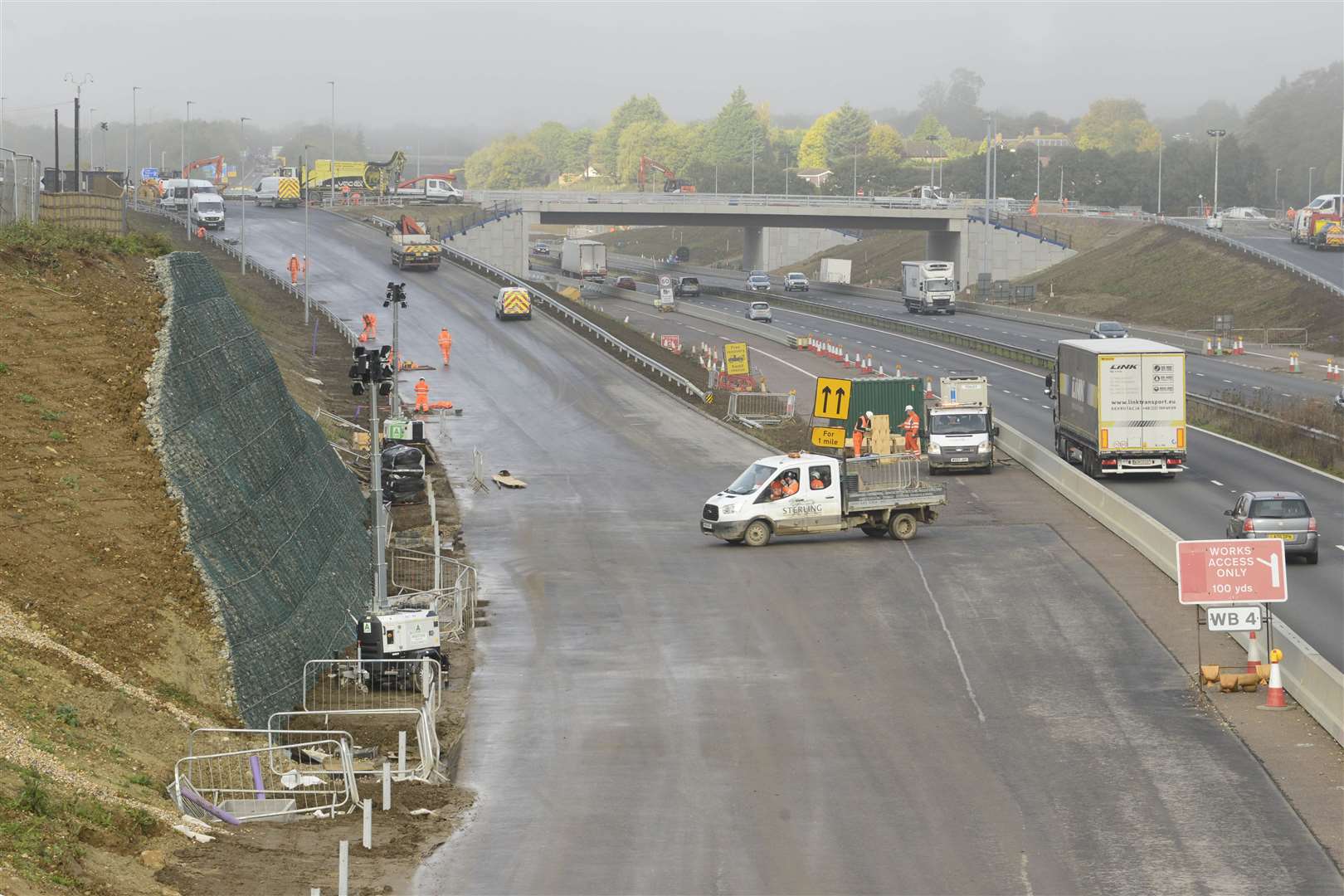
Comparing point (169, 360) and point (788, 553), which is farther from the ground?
point (169, 360)

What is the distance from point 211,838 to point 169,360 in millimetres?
14642

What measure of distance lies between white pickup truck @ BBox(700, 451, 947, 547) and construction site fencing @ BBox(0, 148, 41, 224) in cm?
1709

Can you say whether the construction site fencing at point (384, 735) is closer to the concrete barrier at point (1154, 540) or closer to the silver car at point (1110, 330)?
the concrete barrier at point (1154, 540)

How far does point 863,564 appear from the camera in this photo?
36.2 metres

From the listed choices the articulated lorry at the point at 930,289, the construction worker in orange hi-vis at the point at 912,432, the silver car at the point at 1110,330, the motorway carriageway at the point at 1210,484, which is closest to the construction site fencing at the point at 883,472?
the motorway carriageway at the point at 1210,484

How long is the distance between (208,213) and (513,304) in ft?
114

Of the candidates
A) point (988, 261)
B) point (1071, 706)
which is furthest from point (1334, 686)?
point (988, 261)

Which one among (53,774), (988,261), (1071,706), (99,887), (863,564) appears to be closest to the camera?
(99,887)

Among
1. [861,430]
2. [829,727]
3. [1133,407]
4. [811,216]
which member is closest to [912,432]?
[861,430]

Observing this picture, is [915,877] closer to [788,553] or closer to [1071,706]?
[1071,706]

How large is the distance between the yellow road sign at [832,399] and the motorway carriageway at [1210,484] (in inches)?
311

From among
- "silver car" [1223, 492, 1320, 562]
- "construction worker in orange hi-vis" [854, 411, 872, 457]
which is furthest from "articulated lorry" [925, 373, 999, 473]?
"silver car" [1223, 492, 1320, 562]

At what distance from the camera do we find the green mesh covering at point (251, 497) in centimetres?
2553

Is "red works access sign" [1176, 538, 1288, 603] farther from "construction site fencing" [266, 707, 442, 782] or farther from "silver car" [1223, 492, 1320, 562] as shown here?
"construction site fencing" [266, 707, 442, 782]
